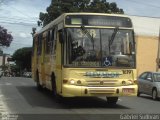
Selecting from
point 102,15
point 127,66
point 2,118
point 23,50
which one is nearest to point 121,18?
point 102,15

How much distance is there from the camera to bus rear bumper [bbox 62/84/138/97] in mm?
15930

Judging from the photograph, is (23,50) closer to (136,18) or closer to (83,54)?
(136,18)

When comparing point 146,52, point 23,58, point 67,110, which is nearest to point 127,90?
point 67,110

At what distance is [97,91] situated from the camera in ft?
52.9

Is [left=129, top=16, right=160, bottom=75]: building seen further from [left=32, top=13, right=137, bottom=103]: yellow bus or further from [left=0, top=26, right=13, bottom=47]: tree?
[left=32, top=13, right=137, bottom=103]: yellow bus

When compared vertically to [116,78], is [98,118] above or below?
below

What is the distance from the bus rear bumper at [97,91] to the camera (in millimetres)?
15930

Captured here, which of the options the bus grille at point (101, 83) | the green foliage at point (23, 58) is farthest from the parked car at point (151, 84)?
the green foliage at point (23, 58)

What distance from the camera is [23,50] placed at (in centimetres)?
11494

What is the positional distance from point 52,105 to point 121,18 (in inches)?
160

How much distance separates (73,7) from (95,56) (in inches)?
1829

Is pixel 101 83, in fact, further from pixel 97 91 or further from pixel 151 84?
pixel 151 84

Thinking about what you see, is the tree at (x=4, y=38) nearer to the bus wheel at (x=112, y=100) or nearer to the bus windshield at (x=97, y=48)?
the bus wheel at (x=112, y=100)

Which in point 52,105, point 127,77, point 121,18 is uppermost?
point 121,18
